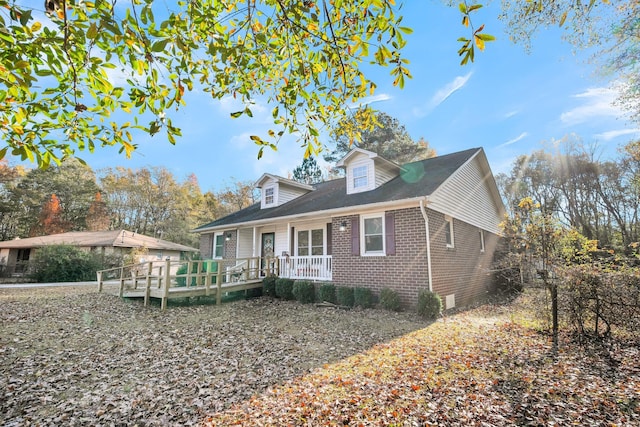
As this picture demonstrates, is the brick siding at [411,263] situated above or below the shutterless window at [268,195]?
below

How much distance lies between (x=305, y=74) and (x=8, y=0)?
8.03ft

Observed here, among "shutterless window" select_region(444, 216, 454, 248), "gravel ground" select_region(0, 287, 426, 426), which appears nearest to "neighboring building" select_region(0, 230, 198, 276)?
"gravel ground" select_region(0, 287, 426, 426)

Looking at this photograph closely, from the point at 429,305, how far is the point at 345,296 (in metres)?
2.64

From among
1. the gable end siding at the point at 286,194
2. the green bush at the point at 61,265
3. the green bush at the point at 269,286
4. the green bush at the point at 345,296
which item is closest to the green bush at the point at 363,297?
the green bush at the point at 345,296

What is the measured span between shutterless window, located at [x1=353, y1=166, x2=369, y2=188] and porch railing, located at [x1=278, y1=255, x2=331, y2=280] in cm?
318

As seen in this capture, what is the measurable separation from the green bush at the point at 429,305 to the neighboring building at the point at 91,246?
71.6ft

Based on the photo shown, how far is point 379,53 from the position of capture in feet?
8.95

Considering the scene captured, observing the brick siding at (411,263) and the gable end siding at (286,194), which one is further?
the gable end siding at (286,194)

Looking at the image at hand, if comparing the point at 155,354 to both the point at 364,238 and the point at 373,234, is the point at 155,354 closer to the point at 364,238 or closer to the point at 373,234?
the point at 364,238

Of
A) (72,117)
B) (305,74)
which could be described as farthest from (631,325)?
(72,117)

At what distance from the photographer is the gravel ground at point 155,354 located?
3561 millimetres

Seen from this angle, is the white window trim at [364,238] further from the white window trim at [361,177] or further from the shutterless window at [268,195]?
the shutterless window at [268,195]

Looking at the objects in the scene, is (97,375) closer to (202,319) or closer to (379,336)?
(202,319)

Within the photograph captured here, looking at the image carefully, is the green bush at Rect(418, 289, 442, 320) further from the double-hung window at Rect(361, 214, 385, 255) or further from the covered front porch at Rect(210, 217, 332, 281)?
Result: the covered front porch at Rect(210, 217, 332, 281)
